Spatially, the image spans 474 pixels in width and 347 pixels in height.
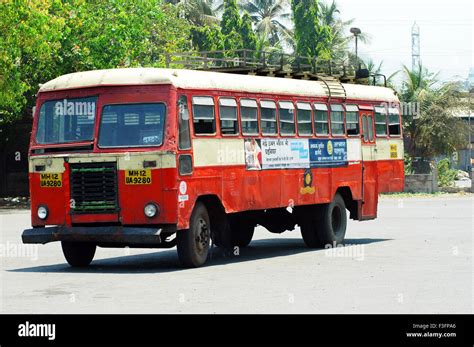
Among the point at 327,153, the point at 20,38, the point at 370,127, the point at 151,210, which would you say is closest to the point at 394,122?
the point at 370,127

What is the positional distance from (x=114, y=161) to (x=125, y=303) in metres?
4.76

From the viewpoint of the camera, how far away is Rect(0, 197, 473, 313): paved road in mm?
13086

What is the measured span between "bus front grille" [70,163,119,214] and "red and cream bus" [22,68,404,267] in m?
0.01

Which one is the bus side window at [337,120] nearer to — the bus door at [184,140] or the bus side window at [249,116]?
the bus side window at [249,116]

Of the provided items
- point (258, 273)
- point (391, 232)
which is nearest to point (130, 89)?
point (258, 273)

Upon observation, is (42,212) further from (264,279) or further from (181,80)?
(264,279)

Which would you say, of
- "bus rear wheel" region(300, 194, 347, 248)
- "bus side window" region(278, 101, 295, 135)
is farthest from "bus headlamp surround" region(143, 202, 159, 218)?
"bus rear wheel" region(300, 194, 347, 248)

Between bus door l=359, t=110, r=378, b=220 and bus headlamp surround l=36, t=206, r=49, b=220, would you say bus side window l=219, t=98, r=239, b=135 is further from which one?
bus door l=359, t=110, r=378, b=220

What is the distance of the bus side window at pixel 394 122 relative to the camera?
26047 mm

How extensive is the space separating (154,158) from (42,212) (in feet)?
6.74

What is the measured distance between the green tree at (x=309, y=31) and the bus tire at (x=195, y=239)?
55.5 metres

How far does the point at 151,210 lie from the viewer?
1762 cm

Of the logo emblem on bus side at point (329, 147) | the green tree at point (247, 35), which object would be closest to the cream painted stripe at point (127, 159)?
the logo emblem on bus side at point (329, 147)

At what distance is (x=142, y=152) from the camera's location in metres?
17.7
